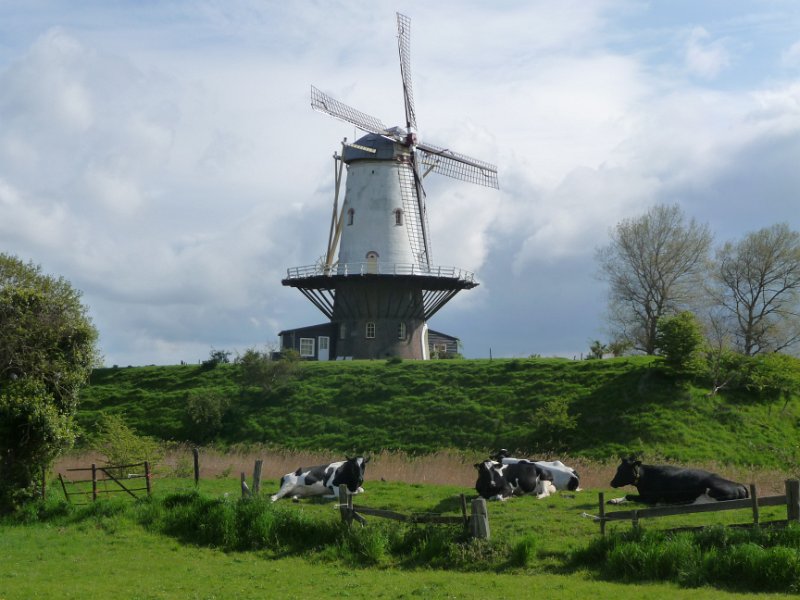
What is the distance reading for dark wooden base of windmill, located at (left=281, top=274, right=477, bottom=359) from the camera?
5694 cm

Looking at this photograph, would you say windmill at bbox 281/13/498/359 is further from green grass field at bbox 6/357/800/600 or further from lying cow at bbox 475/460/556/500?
lying cow at bbox 475/460/556/500

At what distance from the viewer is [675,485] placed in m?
21.1

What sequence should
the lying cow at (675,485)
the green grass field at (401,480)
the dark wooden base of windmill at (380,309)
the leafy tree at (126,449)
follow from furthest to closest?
the dark wooden base of windmill at (380,309) → the leafy tree at (126,449) → the lying cow at (675,485) → the green grass field at (401,480)

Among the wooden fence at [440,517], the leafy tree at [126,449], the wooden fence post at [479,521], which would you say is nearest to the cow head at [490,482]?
the wooden fence at [440,517]

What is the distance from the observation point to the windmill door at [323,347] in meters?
61.0

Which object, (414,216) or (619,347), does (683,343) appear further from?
(414,216)

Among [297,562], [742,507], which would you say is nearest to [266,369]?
[297,562]

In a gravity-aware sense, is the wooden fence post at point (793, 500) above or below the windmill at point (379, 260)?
below

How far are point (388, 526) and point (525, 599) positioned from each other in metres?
4.45

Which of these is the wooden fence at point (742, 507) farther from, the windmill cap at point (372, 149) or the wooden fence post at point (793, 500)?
the windmill cap at point (372, 149)

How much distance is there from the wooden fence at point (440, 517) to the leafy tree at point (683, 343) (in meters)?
23.0

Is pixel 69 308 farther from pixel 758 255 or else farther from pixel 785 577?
pixel 758 255

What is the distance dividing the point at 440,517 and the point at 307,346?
4439cm

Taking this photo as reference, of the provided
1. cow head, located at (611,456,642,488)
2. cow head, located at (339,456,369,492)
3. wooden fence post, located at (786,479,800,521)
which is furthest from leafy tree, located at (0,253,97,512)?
wooden fence post, located at (786,479,800,521)
